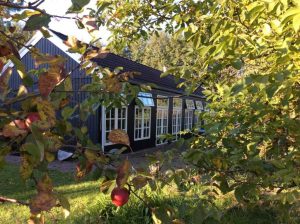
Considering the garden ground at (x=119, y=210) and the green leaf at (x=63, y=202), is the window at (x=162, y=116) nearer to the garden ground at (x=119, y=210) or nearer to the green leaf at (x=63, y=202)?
the garden ground at (x=119, y=210)

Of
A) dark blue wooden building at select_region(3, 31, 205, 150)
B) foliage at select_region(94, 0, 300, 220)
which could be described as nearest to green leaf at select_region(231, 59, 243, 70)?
foliage at select_region(94, 0, 300, 220)

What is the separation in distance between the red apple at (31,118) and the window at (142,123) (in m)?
13.7

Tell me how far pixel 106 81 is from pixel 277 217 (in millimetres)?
4371

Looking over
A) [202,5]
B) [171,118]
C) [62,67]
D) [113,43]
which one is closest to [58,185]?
[113,43]

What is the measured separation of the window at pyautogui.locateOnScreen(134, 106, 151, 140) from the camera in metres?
14.8

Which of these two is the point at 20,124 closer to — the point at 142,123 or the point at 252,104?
the point at 252,104

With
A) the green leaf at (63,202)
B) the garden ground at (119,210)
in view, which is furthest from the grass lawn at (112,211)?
the green leaf at (63,202)

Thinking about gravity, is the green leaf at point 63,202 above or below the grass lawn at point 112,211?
above

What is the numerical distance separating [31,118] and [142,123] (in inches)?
573

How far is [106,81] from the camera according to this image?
1316mm

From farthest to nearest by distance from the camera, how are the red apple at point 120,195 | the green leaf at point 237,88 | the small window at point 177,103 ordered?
the small window at point 177,103 → the green leaf at point 237,88 → the red apple at point 120,195

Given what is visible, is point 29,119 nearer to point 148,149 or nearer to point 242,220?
point 242,220

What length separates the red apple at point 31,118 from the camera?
0.69m

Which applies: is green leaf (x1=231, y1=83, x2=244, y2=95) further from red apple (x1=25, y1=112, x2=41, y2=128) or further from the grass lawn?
the grass lawn
